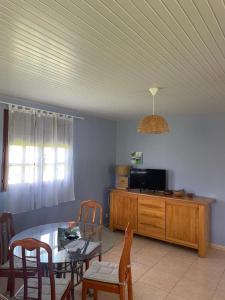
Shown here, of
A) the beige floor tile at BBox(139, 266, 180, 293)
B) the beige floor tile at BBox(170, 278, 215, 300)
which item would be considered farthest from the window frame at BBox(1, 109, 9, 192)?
the beige floor tile at BBox(170, 278, 215, 300)

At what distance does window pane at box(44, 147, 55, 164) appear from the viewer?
381 cm

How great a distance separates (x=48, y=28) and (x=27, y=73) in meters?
0.94

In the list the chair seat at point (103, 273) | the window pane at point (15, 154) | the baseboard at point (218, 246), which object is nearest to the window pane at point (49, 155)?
the window pane at point (15, 154)

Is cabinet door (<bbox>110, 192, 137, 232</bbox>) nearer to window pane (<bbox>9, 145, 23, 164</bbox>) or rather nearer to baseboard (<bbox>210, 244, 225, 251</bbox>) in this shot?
baseboard (<bbox>210, 244, 225, 251</bbox>)

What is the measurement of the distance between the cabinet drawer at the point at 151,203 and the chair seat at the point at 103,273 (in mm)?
2027

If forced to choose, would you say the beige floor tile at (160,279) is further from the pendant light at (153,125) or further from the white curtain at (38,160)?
the pendant light at (153,125)

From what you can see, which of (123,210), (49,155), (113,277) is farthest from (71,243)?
(123,210)

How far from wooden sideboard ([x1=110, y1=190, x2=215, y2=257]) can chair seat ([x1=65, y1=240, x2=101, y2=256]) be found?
2.02 meters

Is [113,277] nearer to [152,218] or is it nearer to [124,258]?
[124,258]

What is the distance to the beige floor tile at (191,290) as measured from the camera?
2.78 metres

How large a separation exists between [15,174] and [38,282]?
1.87 metres

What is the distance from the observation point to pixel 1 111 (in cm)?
332

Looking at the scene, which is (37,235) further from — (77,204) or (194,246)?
(194,246)

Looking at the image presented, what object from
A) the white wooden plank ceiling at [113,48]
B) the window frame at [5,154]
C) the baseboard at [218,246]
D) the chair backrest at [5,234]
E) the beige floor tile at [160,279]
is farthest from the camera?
the baseboard at [218,246]
